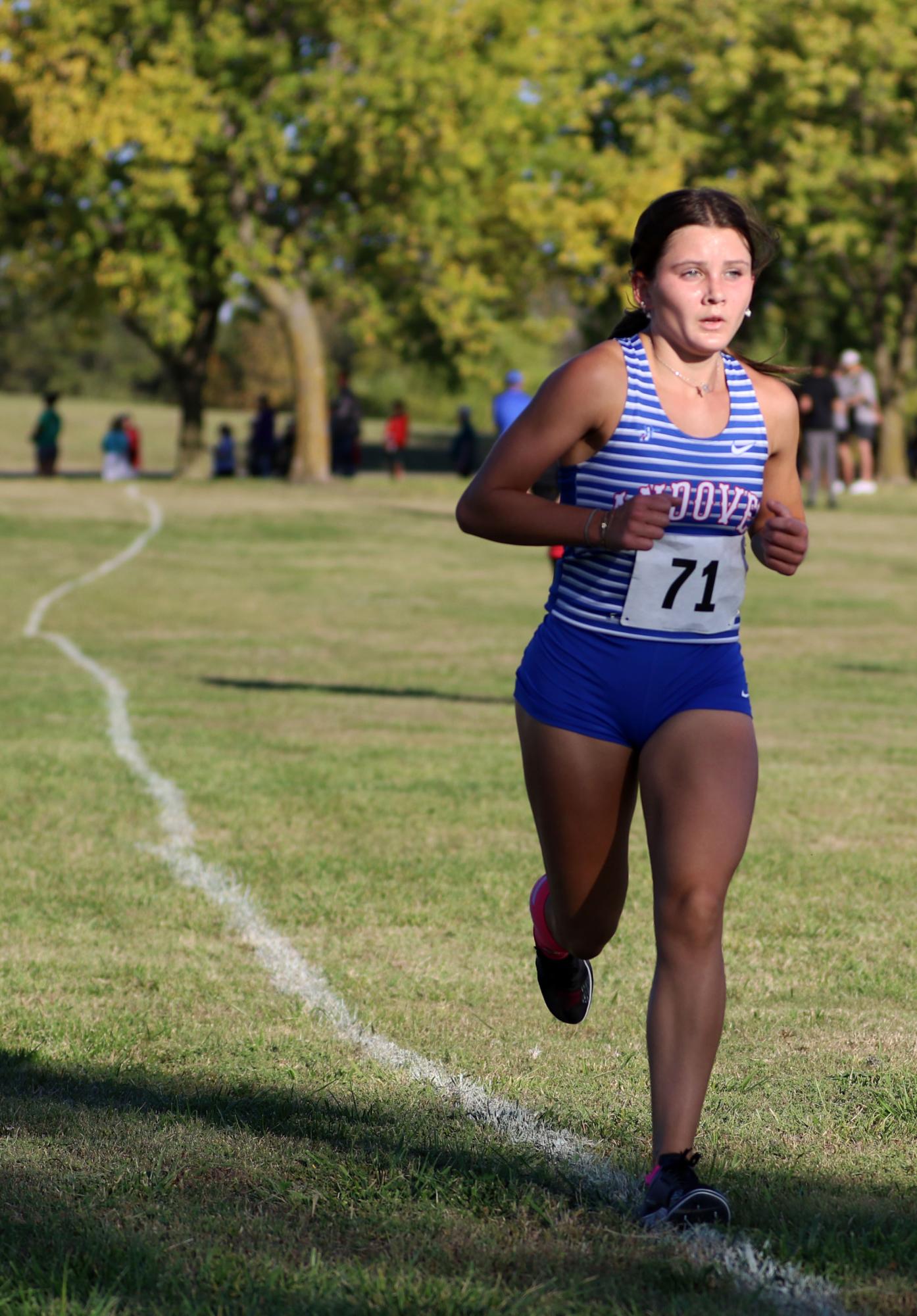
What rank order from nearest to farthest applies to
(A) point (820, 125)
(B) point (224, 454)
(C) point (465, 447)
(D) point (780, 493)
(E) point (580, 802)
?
(E) point (580, 802)
(D) point (780, 493)
(A) point (820, 125)
(B) point (224, 454)
(C) point (465, 447)

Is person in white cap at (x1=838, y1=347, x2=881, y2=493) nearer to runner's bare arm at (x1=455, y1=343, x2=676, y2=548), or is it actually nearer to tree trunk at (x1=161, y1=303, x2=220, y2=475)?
tree trunk at (x1=161, y1=303, x2=220, y2=475)

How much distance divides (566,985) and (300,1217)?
4.59 ft

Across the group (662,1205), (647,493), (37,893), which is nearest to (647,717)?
(647,493)

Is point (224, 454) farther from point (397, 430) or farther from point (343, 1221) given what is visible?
point (343, 1221)

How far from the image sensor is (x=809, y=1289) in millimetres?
3668

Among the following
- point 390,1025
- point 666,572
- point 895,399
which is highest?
point 895,399

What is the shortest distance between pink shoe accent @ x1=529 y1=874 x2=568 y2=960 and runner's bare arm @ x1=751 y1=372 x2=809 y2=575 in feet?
3.77

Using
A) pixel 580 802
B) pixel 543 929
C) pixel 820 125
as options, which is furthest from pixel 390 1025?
pixel 820 125

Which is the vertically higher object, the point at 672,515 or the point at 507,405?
the point at 507,405

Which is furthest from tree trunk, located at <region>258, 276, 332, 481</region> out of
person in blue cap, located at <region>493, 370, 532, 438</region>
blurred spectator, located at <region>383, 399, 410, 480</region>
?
person in blue cap, located at <region>493, 370, 532, 438</region>

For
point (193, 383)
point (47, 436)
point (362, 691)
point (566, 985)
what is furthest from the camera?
point (193, 383)

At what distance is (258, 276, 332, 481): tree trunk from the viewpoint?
1624 inches

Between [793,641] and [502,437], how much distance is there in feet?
47.7

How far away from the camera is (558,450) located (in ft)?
14.2
